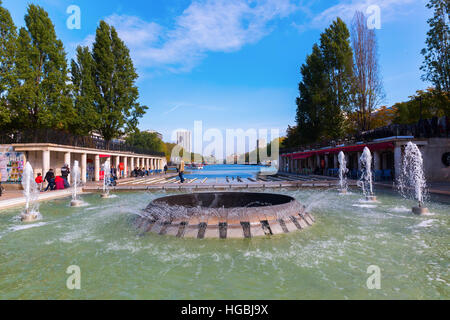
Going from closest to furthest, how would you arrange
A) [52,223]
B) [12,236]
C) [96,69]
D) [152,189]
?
[12,236] → [52,223] → [152,189] → [96,69]

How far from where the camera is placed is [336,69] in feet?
125

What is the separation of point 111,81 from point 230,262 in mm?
34637

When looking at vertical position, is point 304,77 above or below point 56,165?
above

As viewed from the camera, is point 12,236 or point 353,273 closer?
point 353,273

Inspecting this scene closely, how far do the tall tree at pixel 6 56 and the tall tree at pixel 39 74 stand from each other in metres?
0.73

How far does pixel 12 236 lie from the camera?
7.49 m

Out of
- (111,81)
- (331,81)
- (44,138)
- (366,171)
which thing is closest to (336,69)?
(331,81)

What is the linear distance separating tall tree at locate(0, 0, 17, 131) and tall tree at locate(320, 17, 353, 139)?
→ 37.6 meters

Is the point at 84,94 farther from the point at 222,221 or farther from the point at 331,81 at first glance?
the point at 331,81

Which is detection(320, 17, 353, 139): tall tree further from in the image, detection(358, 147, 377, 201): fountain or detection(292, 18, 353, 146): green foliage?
detection(358, 147, 377, 201): fountain

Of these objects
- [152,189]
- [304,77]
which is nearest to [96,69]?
[152,189]

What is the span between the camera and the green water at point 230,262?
13.0ft
